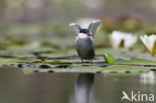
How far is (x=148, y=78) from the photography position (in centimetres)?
296

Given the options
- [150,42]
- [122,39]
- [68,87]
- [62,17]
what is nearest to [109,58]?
[150,42]

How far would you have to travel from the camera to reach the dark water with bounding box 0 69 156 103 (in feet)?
7.50

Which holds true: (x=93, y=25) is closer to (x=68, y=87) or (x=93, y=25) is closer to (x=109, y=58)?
(x=109, y=58)

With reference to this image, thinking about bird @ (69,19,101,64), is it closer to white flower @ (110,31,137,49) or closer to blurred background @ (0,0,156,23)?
white flower @ (110,31,137,49)

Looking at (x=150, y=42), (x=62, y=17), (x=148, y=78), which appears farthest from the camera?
(x=62, y=17)

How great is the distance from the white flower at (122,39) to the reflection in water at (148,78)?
1.56m

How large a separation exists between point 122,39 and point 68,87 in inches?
83.5

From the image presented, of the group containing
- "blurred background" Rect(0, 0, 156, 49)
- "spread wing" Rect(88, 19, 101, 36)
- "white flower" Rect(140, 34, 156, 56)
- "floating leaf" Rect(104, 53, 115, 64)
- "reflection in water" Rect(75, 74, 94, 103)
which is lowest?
"reflection in water" Rect(75, 74, 94, 103)

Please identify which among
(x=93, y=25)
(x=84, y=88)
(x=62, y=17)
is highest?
(x=62, y=17)

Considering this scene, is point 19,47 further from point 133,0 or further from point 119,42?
point 133,0

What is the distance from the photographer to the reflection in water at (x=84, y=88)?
2260mm

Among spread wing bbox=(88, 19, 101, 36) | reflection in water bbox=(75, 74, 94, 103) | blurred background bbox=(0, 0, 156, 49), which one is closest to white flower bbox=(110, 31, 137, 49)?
spread wing bbox=(88, 19, 101, 36)

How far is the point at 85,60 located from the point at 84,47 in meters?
0.46

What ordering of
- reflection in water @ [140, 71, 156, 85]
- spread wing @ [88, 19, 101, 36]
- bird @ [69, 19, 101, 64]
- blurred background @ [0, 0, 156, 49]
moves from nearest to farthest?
1. reflection in water @ [140, 71, 156, 85]
2. bird @ [69, 19, 101, 64]
3. spread wing @ [88, 19, 101, 36]
4. blurred background @ [0, 0, 156, 49]
